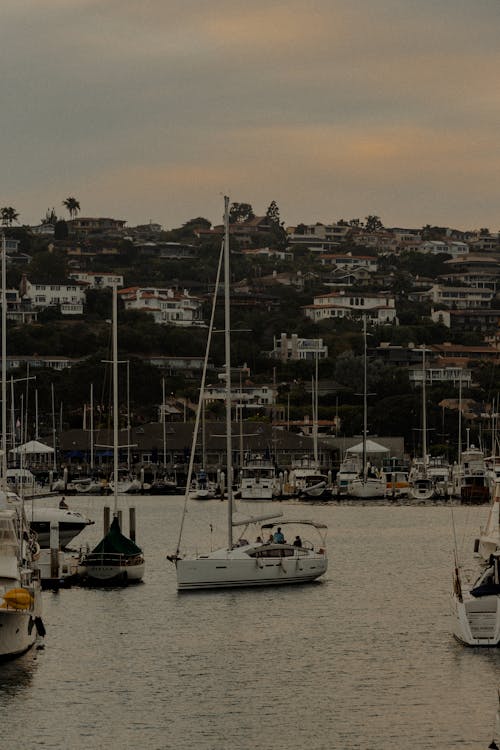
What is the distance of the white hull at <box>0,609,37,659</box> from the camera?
43.8 m

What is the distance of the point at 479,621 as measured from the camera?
1853 inches

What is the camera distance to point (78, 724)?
39.8m

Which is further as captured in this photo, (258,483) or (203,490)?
(203,490)

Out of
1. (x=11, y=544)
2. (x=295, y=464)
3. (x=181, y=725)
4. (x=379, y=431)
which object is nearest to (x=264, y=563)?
(x=11, y=544)

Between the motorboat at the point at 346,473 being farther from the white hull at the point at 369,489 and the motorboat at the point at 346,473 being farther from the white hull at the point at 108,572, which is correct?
the white hull at the point at 108,572

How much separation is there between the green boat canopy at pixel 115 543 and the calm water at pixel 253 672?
1.40 m

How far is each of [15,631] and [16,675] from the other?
1.12 metres

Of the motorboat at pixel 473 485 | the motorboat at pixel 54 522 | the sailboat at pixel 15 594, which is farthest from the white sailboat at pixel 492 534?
the motorboat at pixel 473 485

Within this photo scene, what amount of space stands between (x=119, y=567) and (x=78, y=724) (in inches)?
887

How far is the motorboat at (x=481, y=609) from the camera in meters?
46.0

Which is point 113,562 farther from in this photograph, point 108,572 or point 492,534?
point 492,534

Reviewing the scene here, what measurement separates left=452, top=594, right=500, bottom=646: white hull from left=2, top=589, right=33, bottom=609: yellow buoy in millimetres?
11419

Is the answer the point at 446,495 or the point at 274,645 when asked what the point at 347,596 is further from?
the point at 446,495

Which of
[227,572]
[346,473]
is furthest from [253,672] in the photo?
[346,473]
